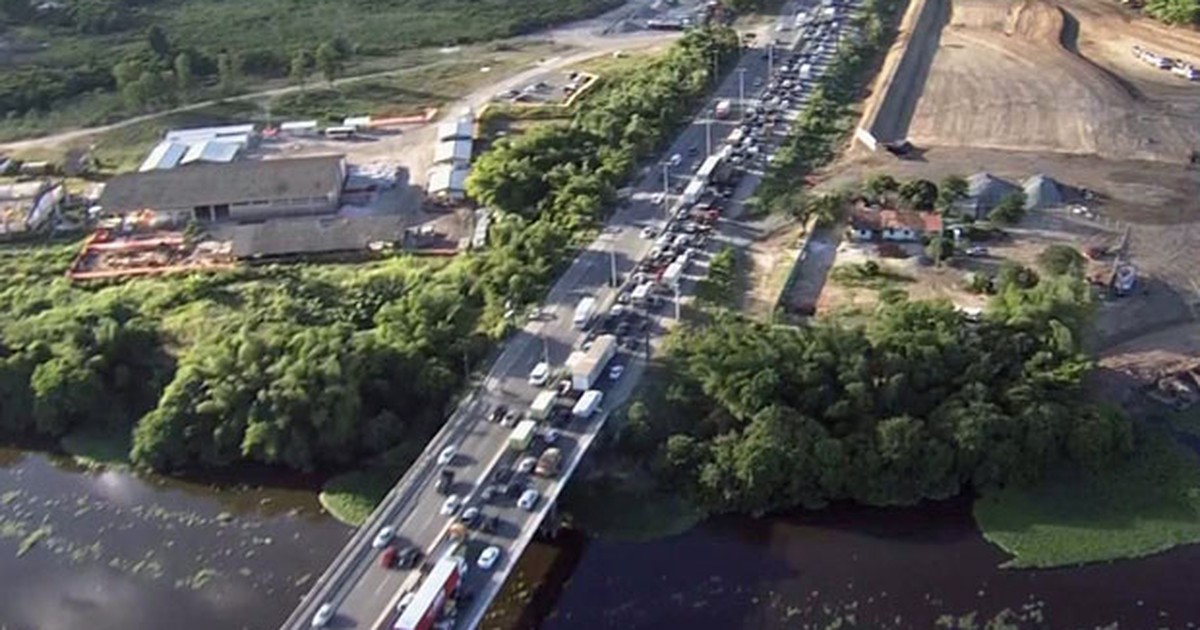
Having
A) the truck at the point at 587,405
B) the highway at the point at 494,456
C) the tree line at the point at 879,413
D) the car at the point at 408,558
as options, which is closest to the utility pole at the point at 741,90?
the highway at the point at 494,456

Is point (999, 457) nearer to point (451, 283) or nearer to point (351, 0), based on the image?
point (451, 283)

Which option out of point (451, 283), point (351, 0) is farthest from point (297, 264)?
point (351, 0)

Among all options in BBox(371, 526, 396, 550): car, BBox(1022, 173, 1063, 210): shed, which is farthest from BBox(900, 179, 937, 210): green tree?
BBox(371, 526, 396, 550): car

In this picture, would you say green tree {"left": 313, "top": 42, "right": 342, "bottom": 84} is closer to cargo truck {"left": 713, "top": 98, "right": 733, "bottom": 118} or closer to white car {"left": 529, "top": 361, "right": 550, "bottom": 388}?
cargo truck {"left": 713, "top": 98, "right": 733, "bottom": 118}

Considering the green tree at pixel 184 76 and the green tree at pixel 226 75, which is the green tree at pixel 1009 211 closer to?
the green tree at pixel 226 75

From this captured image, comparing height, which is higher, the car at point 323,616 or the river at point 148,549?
the car at point 323,616

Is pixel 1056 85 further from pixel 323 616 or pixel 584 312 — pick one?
pixel 323 616
